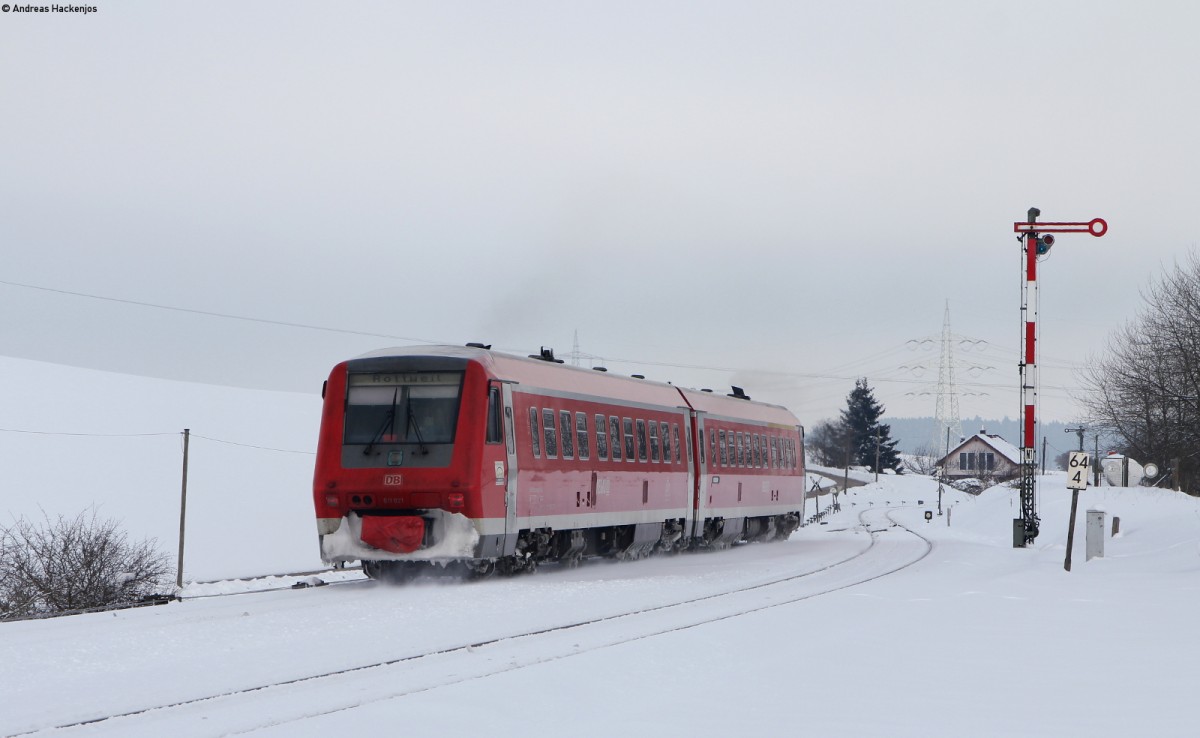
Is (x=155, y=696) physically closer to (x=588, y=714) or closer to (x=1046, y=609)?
(x=588, y=714)

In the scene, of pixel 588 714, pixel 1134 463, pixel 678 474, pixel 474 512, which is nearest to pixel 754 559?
pixel 678 474

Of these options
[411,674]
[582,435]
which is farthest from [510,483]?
[411,674]

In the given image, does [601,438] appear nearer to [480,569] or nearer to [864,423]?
[480,569]

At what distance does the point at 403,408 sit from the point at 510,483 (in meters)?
1.95

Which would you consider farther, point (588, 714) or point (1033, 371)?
point (1033, 371)

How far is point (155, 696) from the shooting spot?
381 inches

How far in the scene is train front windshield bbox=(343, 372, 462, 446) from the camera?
19922 millimetres

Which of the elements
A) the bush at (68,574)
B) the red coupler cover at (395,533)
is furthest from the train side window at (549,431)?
the bush at (68,574)

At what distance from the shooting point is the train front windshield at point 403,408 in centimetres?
1992

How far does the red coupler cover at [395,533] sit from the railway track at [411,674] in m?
4.03

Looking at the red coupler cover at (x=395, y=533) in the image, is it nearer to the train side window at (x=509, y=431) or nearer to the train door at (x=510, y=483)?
the train door at (x=510, y=483)

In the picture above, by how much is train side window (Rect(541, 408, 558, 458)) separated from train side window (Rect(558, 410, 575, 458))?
0.37m

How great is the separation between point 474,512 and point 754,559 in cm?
1027

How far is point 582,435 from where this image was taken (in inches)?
944
